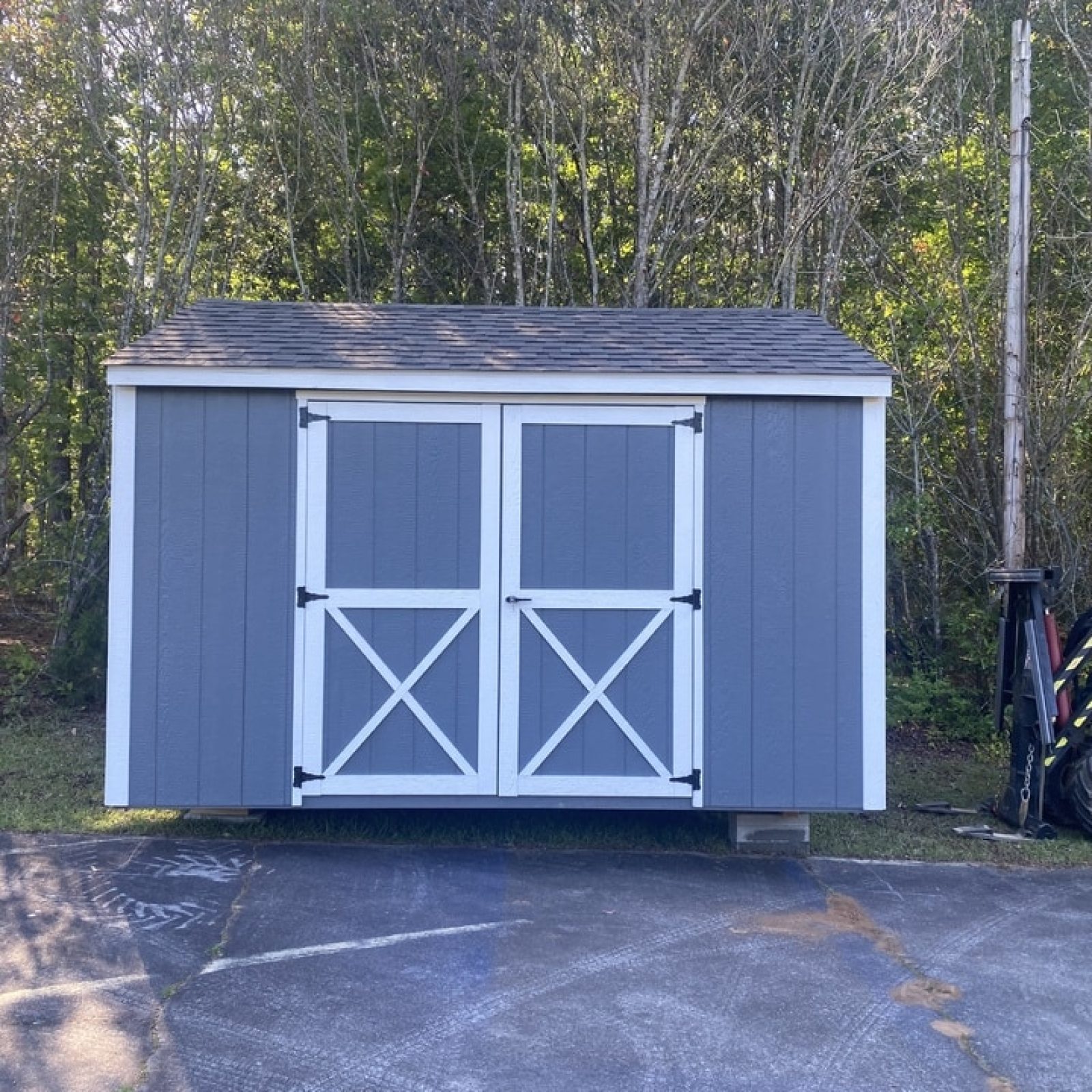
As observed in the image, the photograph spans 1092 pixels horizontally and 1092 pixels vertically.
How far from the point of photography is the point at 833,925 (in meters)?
4.97

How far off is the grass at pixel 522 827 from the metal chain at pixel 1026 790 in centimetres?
23

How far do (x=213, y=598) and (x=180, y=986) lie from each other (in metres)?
2.10

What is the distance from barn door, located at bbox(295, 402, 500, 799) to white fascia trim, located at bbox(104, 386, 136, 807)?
0.82 m

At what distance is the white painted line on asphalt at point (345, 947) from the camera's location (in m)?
4.34

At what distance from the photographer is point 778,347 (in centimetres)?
613

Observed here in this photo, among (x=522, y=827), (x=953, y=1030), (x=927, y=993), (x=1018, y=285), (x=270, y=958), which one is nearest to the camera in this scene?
(x=953, y=1030)

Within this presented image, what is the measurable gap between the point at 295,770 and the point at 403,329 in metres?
2.35

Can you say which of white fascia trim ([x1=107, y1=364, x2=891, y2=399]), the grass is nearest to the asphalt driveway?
the grass

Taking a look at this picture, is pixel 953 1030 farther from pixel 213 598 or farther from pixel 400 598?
pixel 213 598

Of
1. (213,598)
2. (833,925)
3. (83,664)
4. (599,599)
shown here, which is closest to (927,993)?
(833,925)

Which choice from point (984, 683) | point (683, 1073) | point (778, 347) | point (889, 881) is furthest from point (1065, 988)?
point (984, 683)

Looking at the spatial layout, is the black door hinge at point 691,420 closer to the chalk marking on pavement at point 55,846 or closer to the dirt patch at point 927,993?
the dirt patch at point 927,993

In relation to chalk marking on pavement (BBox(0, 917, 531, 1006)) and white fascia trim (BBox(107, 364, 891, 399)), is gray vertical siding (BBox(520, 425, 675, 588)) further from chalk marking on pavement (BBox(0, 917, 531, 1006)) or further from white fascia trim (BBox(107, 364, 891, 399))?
chalk marking on pavement (BBox(0, 917, 531, 1006))

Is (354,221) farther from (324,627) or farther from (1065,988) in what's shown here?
(1065,988)
